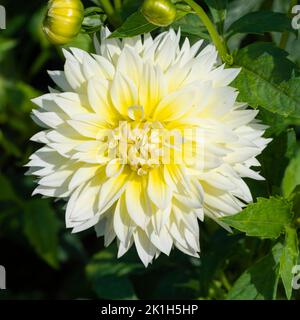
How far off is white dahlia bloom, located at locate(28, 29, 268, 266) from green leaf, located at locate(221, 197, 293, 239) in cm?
4

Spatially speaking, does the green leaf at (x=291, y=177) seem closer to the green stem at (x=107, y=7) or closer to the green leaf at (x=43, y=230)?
the green stem at (x=107, y=7)

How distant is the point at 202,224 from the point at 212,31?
0.88 m

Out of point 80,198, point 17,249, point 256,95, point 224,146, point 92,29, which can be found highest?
point 92,29

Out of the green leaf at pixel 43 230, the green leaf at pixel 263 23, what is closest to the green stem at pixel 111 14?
the green leaf at pixel 263 23

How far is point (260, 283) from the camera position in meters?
1.81

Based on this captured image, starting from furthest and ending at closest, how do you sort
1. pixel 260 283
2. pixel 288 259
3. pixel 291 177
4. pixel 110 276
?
pixel 110 276, pixel 291 177, pixel 260 283, pixel 288 259

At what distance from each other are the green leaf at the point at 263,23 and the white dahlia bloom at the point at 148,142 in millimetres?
161

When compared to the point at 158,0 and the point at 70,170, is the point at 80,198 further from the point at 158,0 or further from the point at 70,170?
the point at 158,0

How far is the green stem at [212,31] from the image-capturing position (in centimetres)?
162

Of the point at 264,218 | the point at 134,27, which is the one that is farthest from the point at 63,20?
the point at 264,218

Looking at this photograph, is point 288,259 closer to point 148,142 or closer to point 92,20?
point 148,142
